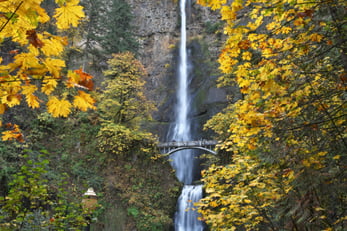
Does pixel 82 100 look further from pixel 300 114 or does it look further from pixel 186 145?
pixel 186 145

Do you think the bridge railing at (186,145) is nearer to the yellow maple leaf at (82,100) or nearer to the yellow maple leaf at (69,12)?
the yellow maple leaf at (69,12)

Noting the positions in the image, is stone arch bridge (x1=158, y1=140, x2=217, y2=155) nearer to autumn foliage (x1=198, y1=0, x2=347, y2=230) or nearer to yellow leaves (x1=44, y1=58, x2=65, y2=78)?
autumn foliage (x1=198, y1=0, x2=347, y2=230)

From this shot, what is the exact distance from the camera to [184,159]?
2309 cm

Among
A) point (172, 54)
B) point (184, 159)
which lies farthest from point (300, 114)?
point (172, 54)

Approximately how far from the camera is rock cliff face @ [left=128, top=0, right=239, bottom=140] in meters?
25.1

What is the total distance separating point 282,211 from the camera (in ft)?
10.3

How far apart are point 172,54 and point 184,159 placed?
44.8 feet

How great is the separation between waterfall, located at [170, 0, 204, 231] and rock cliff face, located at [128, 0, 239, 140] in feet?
2.13

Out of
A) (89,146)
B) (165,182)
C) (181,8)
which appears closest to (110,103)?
(89,146)

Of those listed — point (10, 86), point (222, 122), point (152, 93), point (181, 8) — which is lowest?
point (10, 86)

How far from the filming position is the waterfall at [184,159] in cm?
1612

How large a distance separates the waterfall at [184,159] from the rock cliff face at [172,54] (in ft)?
2.13

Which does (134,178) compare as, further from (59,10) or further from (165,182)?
(59,10)

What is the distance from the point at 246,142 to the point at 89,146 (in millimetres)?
14635
